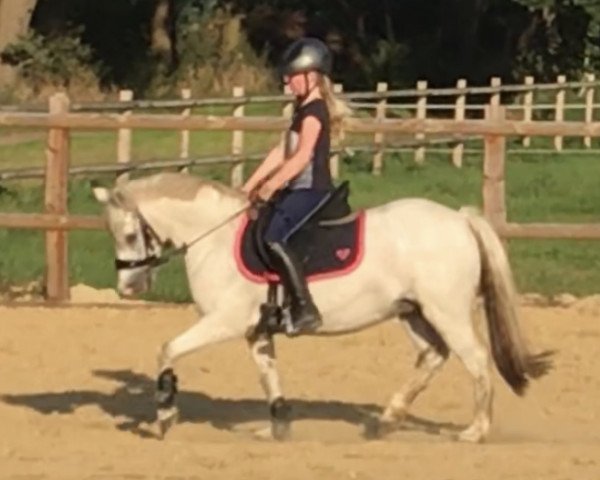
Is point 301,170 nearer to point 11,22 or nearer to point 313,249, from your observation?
point 313,249

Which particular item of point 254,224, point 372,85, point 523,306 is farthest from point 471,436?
point 372,85

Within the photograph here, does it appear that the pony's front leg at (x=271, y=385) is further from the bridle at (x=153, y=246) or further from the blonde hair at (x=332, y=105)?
the blonde hair at (x=332, y=105)

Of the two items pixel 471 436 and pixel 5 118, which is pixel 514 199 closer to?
pixel 5 118

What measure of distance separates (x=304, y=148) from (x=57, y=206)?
5822 mm

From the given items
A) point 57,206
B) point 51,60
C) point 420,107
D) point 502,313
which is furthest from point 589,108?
point 502,313

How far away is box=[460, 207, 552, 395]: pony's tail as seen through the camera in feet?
34.4

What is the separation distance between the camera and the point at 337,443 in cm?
1033

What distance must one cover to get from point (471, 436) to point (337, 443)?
2.15ft

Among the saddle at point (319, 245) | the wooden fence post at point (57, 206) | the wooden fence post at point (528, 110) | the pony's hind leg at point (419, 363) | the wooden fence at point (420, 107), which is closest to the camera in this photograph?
the saddle at point (319, 245)

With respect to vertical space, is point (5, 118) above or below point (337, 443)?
above

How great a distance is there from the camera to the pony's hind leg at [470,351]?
10484mm

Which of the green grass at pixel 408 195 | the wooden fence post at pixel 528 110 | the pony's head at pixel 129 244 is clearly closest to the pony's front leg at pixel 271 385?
the pony's head at pixel 129 244

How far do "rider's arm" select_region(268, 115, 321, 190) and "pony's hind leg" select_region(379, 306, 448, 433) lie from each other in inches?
39.8

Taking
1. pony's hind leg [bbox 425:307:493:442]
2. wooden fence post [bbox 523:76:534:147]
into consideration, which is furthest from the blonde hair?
wooden fence post [bbox 523:76:534:147]
